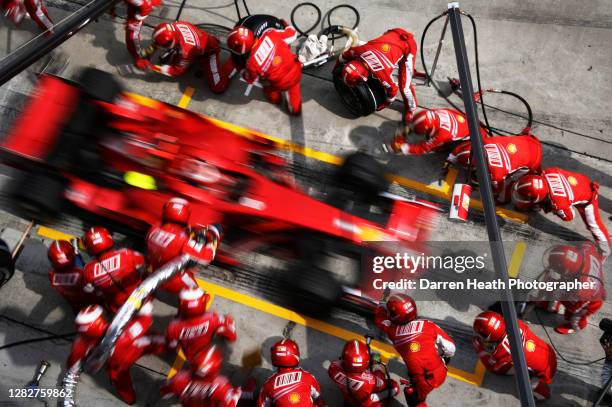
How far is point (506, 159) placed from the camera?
6316 millimetres

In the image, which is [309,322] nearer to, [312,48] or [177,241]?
[177,241]

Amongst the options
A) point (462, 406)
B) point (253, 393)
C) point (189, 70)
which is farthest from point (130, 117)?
point (462, 406)

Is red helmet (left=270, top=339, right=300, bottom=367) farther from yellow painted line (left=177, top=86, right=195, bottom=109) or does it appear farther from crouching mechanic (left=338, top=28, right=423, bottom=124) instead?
yellow painted line (left=177, top=86, right=195, bottom=109)

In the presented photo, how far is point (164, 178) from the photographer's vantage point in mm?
6078

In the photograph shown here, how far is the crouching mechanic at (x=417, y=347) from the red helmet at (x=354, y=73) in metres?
2.60

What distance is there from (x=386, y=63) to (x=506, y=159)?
169cm

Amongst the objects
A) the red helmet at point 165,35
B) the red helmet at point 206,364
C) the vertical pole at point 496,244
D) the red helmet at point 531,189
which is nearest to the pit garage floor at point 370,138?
the red helmet at point 531,189

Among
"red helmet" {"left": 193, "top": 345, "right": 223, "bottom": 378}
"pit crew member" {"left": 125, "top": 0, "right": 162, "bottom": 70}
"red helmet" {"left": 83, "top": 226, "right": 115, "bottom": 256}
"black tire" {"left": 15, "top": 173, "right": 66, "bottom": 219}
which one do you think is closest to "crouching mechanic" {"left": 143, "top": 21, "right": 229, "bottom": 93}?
"pit crew member" {"left": 125, "top": 0, "right": 162, "bottom": 70}

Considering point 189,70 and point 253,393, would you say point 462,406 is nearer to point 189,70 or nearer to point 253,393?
point 253,393

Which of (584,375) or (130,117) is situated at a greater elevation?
(130,117)

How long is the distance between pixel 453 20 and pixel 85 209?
13.4ft

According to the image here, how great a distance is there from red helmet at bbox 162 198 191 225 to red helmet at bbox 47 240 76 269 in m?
0.98

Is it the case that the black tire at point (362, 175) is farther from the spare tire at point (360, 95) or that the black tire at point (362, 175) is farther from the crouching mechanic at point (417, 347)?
the crouching mechanic at point (417, 347)

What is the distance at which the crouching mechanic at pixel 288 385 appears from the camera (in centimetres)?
509
